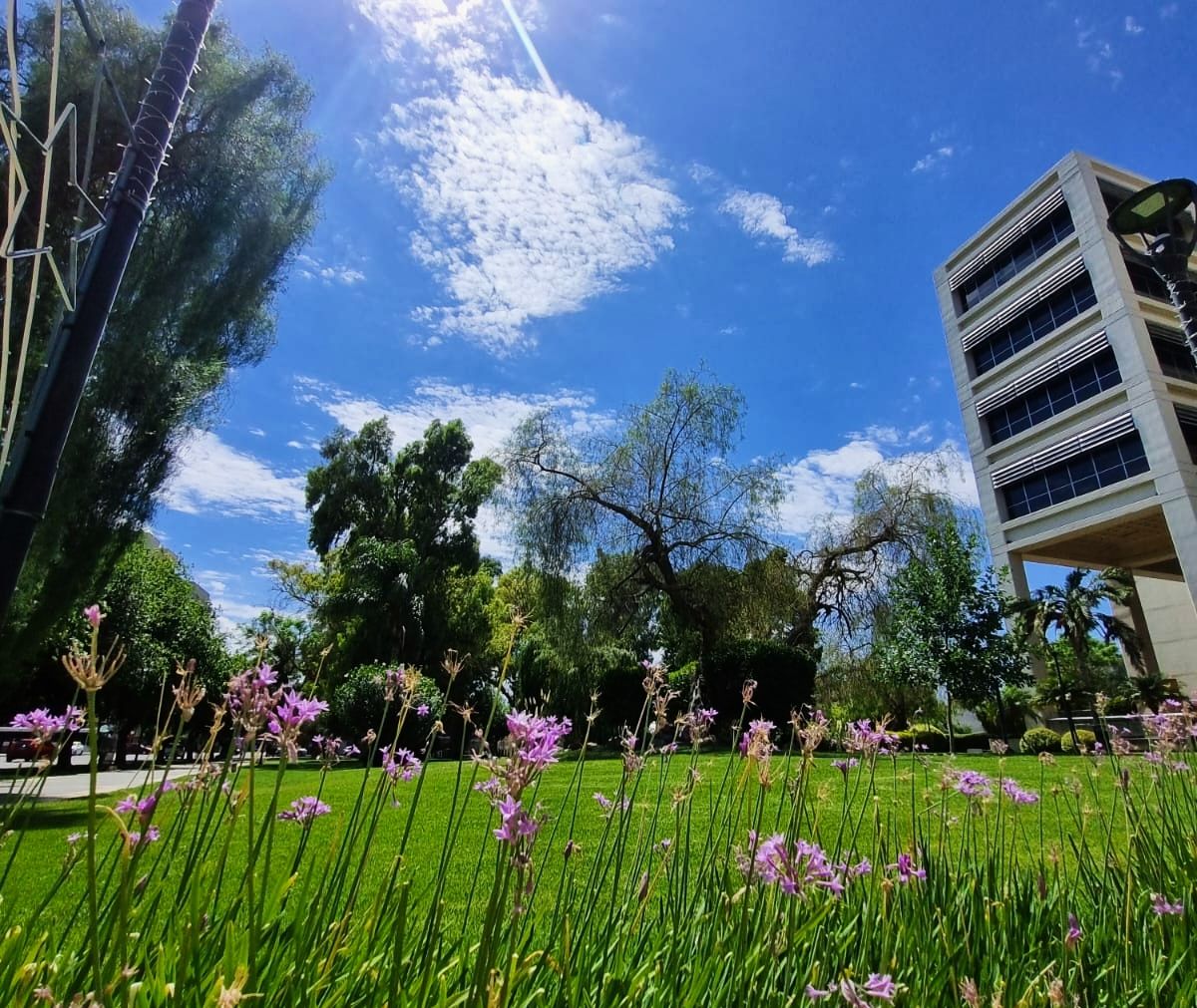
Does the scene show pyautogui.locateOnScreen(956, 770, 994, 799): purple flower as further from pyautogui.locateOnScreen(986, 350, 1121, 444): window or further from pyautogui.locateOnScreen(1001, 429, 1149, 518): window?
pyautogui.locateOnScreen(986, 350, 1121, 444): window

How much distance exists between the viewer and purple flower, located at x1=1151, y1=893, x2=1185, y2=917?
171cm

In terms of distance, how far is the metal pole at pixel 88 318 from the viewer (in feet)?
4.83

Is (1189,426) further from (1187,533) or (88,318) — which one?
(88,318)

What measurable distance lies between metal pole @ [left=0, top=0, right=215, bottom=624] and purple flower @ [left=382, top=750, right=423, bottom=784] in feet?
2.76

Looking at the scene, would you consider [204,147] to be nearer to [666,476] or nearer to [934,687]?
[666,476]

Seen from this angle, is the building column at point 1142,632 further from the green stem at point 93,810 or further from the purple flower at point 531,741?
the green stem at point 93,810

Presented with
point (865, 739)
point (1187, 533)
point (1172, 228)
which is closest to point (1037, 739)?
point (1187, 533)

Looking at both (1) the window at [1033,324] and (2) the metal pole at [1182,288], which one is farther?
(1) the window at [1033,324]

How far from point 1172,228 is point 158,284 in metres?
10.9

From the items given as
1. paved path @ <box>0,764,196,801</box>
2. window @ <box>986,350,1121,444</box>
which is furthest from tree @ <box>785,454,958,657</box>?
paved path @ <box>0,764,196,801</box>

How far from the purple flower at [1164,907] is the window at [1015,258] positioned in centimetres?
2659

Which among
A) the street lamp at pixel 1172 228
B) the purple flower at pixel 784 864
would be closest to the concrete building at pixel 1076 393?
the street lamp at pixel 1172 228

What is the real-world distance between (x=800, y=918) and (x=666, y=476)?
44.3 feet

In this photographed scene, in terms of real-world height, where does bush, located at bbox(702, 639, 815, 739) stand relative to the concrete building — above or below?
below
